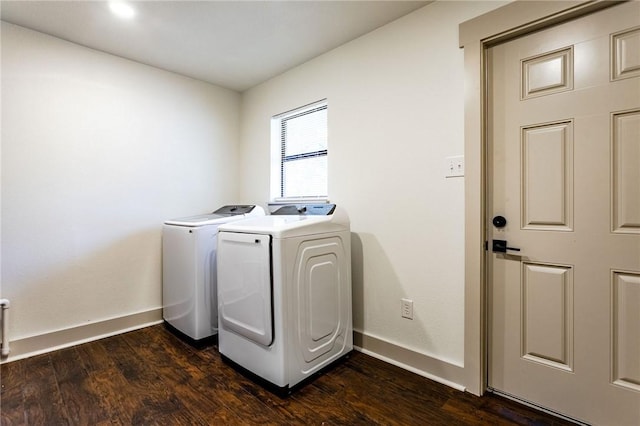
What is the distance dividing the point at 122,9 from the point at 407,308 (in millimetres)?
2666

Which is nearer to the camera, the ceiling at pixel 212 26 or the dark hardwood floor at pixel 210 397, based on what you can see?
the dark hardwood floor at pixel 210 397

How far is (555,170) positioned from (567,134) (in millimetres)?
173

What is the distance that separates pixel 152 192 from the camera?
8.70 ft

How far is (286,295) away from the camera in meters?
1.62

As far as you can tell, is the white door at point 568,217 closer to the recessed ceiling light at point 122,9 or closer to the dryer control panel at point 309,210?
the dryer control panel at point 309,210

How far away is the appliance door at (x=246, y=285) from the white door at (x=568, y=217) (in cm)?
125

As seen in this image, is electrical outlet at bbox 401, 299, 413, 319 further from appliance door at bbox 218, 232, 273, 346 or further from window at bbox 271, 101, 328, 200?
window at bbox 271, 101, 328, 200

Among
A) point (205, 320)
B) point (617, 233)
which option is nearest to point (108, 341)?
point (205, 320)

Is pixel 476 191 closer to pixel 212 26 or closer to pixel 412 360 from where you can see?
pixel 412 360

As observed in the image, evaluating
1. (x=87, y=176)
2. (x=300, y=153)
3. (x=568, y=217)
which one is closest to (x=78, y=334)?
(x=87, y=176)

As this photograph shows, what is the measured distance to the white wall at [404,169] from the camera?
1.72 metres

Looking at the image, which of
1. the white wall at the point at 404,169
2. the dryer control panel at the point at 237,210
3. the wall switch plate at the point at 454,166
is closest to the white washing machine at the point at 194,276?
the dryer control panel at the point at 237,210

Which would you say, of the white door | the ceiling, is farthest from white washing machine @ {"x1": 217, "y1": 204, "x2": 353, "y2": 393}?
the ceiling

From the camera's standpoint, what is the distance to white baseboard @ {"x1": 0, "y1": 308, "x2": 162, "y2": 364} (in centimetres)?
203
